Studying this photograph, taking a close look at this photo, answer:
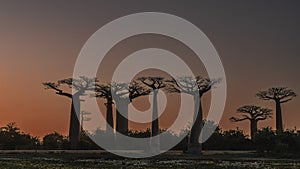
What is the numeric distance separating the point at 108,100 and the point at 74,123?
21.5ft

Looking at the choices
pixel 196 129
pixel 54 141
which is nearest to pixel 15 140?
pixel 54 141

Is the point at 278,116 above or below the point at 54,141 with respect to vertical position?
above

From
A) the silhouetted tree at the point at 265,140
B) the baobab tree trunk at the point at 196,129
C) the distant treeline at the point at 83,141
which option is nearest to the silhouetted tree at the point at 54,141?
the distant treeline at the point at 83,141

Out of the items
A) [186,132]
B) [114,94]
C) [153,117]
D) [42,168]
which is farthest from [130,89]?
[42,168]

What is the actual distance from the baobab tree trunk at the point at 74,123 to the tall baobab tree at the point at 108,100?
399cm

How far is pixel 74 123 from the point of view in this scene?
248ft

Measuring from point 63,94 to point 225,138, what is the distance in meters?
25.5

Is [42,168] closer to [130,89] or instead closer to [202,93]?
[202,93]

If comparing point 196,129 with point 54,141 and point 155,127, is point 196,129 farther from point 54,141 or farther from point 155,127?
point 54,141

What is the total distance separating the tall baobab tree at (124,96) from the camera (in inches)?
2936

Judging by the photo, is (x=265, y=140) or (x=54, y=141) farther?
(x=54, y=141)

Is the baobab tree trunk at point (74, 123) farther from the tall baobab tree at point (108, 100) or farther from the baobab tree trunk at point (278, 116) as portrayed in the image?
the baobab tree trunk at point (278, 116)

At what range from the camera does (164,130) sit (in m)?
82.7

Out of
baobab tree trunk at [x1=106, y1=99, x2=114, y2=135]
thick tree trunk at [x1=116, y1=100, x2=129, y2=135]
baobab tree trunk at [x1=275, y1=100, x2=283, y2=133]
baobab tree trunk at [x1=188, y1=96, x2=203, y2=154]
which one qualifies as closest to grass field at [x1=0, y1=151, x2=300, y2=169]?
baobab tree trunk at [x1=188, y1=96, x2=203, y2=154]
